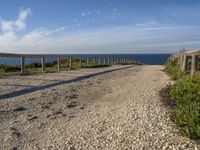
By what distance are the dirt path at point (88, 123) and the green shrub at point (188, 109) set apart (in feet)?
0.57

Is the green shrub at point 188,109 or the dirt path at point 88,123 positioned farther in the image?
the green shrub at point 188,109

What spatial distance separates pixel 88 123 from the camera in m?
6.89

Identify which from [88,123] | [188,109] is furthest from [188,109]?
[88,123]

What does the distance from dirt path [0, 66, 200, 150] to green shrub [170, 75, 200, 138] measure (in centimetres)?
17

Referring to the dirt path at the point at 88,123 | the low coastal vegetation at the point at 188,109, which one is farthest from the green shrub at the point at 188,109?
the dirt path at the point at 88,123

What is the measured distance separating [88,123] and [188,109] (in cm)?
200

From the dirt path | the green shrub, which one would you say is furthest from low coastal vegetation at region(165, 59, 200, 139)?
the dirt path

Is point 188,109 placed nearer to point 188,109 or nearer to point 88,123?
point 188,109

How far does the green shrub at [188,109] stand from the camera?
5.79 m

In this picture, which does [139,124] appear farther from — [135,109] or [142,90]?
[142,90]

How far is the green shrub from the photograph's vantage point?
5.79 meters

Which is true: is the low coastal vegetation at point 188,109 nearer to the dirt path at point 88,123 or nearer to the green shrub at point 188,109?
the green shrub at point 188,109

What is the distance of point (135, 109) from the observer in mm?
8008

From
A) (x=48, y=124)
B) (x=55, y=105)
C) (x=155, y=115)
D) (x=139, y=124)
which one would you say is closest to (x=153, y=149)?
(x=139, y=124)
